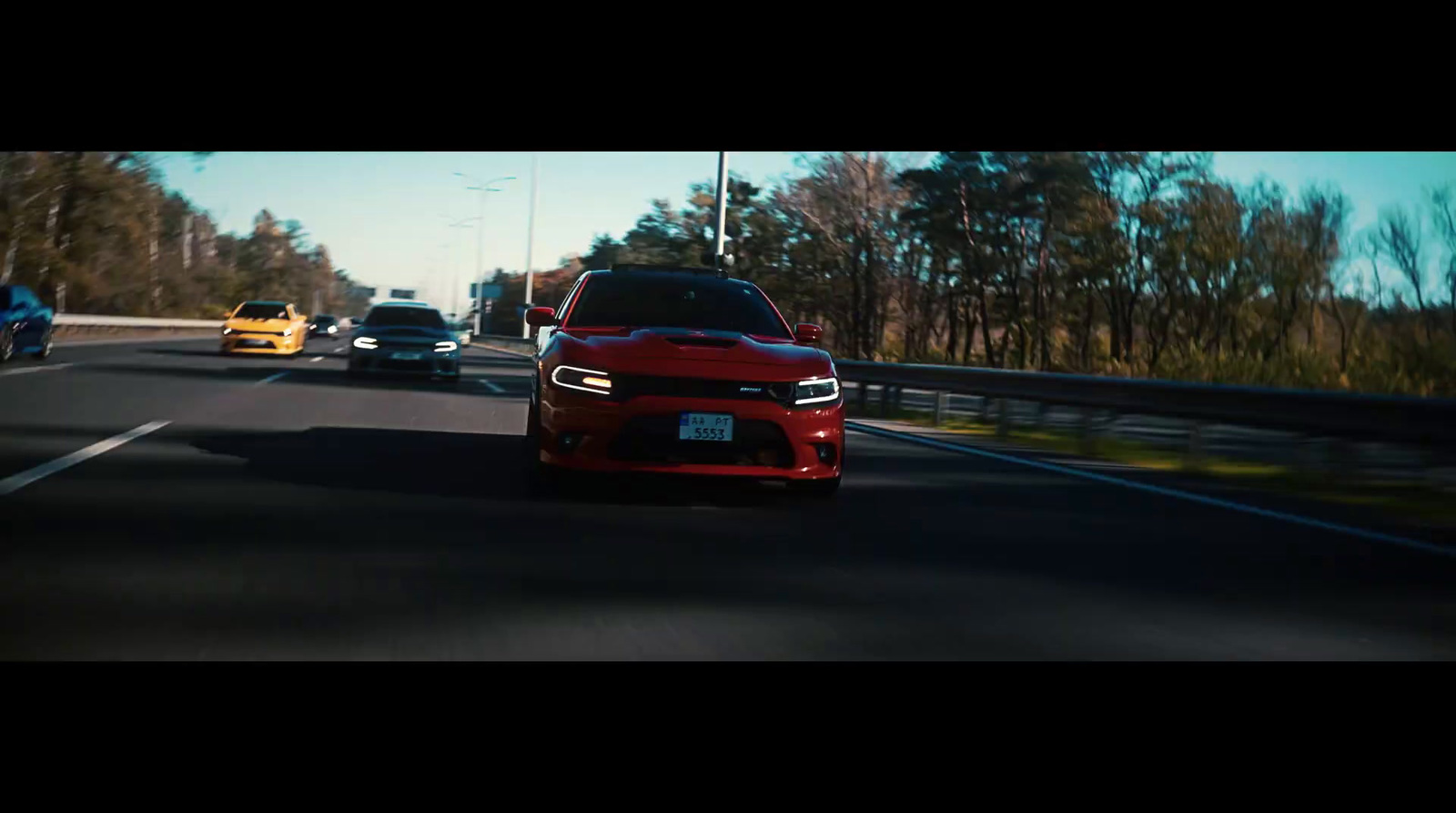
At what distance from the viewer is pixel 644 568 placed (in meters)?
7.38

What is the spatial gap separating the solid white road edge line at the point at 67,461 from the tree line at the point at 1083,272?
570 inches

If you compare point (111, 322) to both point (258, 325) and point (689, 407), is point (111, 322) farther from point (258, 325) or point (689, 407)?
point (689, 407)

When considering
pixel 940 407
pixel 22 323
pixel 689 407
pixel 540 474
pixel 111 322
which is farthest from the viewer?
pixel 111 322

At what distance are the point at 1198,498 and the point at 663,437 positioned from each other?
4.49 meters

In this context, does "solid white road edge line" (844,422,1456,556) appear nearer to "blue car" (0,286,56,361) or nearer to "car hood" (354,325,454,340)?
"car hood" (354,325,454,340)

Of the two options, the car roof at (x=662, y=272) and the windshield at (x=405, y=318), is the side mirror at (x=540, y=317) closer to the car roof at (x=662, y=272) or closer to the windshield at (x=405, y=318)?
the car roof at (x=662, y=272)

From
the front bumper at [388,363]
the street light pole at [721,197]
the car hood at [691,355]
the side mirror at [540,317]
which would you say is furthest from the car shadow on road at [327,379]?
the car hood at [691,355]

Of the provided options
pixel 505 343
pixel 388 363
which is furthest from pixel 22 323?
pixel 505 343

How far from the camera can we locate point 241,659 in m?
5.23

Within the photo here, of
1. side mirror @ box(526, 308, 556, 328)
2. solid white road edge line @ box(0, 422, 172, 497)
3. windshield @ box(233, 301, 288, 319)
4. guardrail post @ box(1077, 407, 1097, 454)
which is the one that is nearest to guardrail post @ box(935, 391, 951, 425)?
guardrail post @ box(1077, 407, 1097, 454)

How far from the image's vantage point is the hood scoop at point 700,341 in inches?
382

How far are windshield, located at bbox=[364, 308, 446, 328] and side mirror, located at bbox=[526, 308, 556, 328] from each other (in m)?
14.8
